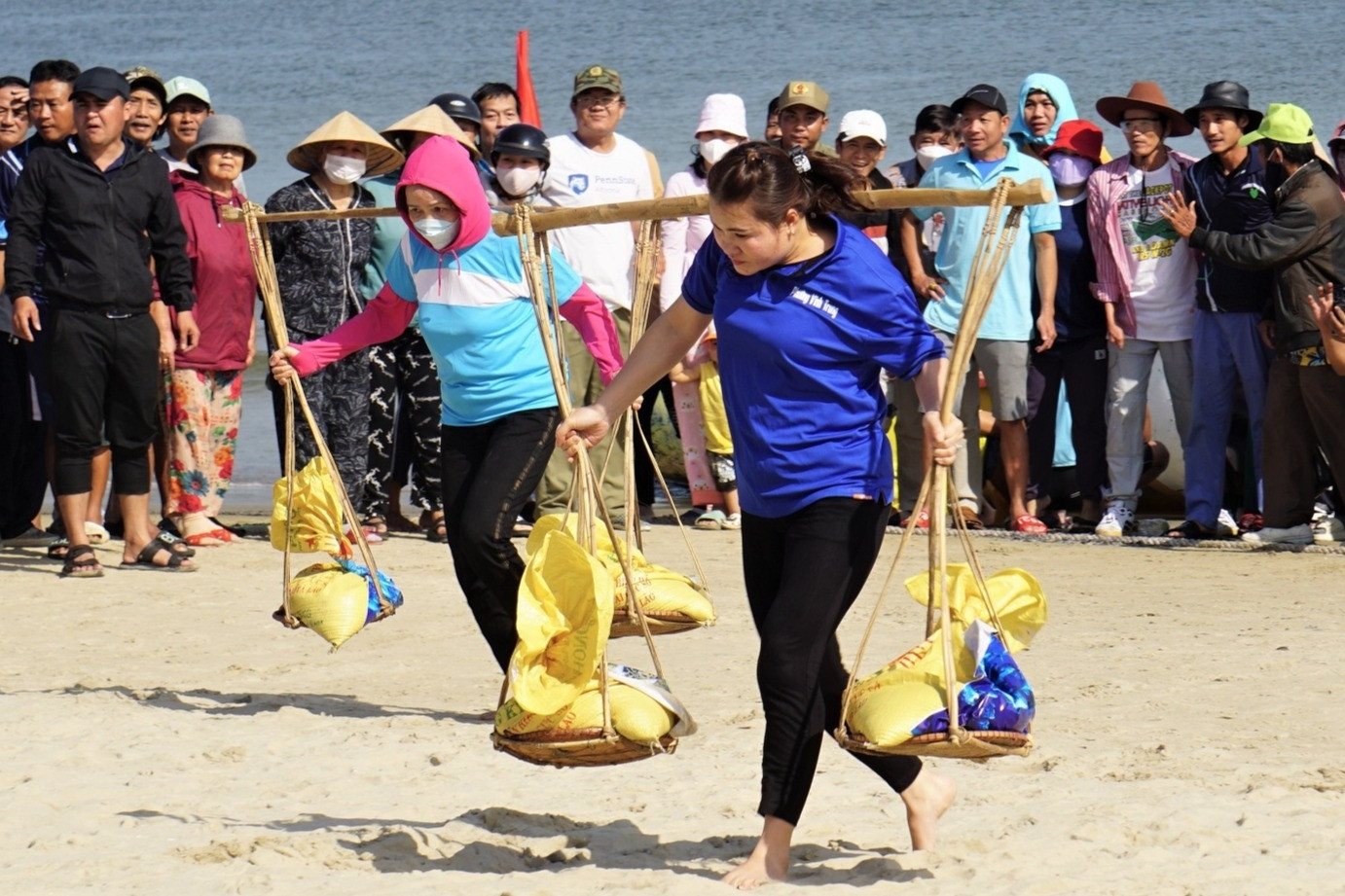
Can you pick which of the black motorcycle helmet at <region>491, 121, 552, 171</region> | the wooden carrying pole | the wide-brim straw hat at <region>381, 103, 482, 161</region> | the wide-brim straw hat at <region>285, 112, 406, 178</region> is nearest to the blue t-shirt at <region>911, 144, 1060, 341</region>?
the black motorcycle helmet at <region>491, 121, 552, 171</region>

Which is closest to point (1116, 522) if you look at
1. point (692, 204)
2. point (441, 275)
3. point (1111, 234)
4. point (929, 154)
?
point (1111, 234)

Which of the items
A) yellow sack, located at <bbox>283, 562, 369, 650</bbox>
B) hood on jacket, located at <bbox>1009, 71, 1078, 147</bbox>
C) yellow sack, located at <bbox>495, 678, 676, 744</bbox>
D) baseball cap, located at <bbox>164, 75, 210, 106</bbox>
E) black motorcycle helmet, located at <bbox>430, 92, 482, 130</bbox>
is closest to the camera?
yellow sack, located at <bbox>495, 678, 676, 744</bbox>

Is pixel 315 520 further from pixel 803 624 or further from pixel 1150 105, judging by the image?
pixel 1150 105

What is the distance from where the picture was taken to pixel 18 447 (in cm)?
1016

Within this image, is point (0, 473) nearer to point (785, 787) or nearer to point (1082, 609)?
point (1082, 609)

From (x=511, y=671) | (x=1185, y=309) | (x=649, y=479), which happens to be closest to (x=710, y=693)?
(x=511, y=671)

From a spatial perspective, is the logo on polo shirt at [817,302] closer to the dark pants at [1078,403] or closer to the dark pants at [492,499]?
the dark pants at [492,499]

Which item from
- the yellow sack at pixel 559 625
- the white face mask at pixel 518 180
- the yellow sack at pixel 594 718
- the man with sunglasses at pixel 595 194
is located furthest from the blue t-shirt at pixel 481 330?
the man with sunglasses at pixel 595 194

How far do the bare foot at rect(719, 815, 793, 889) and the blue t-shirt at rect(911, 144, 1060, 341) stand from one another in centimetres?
557

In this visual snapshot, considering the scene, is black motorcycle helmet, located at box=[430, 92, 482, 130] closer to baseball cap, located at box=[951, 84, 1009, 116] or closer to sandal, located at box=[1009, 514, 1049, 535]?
baseball cap, located at box=[951, 84, 1009, 116]

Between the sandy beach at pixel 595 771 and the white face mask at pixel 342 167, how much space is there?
2.32 meters

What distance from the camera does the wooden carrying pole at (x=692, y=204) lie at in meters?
4.40

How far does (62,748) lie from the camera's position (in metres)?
5.88

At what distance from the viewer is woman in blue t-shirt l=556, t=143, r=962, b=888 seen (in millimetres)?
4387
